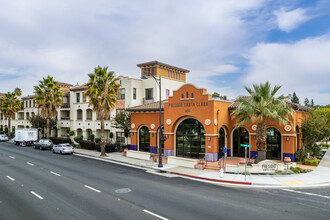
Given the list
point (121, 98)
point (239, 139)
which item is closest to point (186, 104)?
point (239, 139)

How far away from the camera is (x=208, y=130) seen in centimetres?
2384

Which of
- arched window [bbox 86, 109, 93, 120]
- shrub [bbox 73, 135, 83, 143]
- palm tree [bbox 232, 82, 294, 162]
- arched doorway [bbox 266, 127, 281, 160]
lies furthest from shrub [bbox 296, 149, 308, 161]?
shrub [bbox 73, 135, 83, 143]

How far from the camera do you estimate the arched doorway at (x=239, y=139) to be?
2648 cm

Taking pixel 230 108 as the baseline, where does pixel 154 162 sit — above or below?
below

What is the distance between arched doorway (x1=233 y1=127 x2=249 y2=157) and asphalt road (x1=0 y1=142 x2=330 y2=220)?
36.1ft

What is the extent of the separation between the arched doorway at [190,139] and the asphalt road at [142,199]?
7.28 m

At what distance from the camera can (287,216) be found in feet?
35.8

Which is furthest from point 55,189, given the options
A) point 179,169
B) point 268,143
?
point 268,143

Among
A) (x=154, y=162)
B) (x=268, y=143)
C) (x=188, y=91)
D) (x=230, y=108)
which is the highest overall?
(x=188, y=91)

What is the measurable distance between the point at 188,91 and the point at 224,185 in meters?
11.5

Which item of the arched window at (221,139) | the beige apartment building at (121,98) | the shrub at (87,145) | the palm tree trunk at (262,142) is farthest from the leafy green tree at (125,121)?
the palm tree trunk at (262,142)

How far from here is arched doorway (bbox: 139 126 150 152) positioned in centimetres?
3090

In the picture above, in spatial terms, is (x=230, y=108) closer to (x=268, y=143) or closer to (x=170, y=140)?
(x=268, y=143)

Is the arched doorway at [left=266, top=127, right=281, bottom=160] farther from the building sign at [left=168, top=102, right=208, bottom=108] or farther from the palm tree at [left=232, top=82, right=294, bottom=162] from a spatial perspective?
the building sign at [left=168, top=102, right=208, bottom=108]
